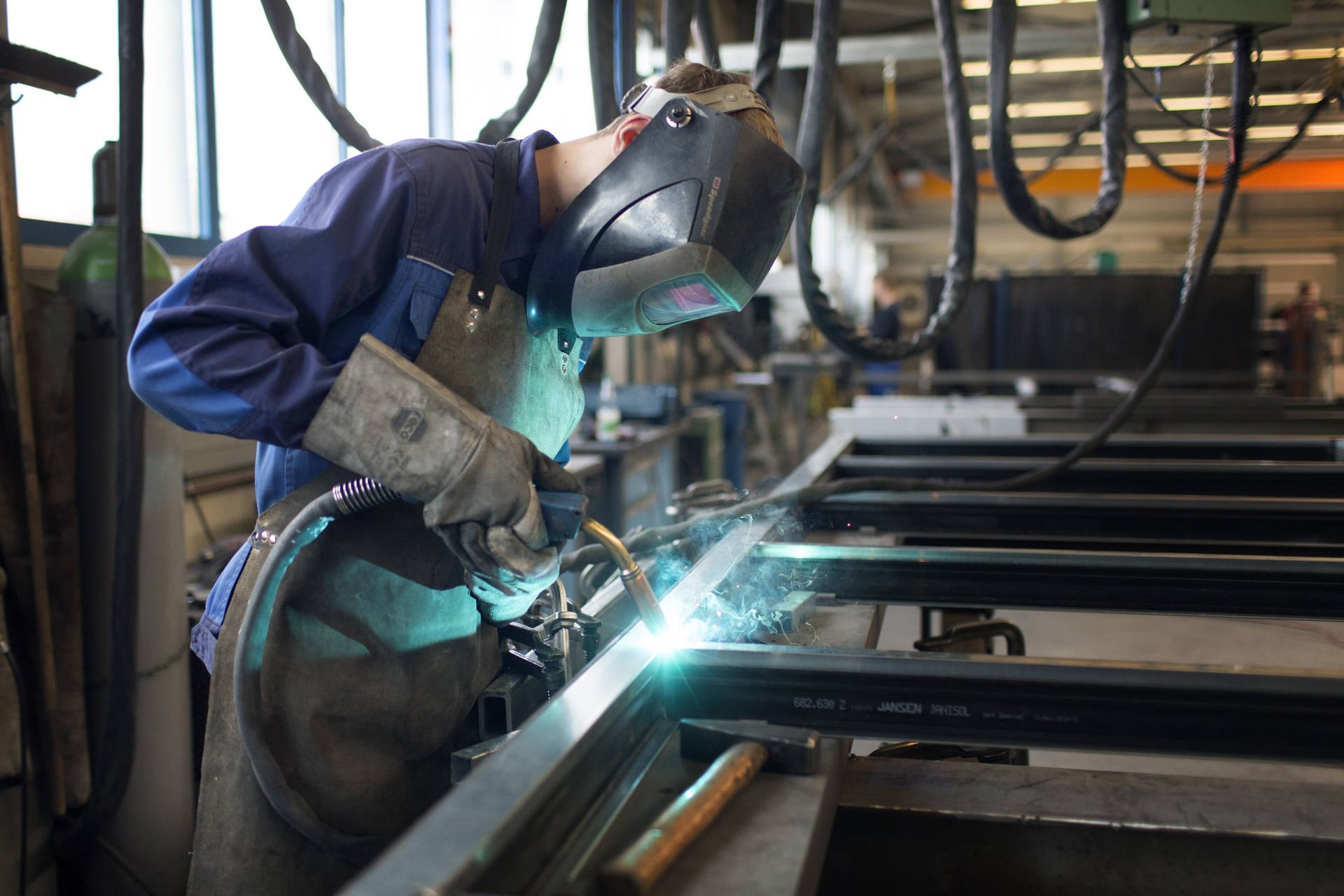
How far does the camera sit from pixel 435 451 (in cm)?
96

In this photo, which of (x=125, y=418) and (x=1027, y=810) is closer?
(x=1027, y=810)

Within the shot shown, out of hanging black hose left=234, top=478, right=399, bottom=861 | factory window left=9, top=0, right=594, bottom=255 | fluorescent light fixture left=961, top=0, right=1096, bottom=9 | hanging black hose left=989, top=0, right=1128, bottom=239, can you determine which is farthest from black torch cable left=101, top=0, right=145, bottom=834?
fluorescent light fixture left=961, top=0, right=1096, bottom=9

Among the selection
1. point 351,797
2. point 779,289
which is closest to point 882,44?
point 779,289

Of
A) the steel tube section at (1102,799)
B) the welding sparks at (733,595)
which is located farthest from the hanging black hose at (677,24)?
the steel tube section at (1102,799)

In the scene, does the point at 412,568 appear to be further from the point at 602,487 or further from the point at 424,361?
the point at 602,487

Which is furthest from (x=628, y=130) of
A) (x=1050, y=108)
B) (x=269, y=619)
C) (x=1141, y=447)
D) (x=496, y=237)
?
(x=1050, y=108)

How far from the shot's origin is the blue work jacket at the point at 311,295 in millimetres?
982

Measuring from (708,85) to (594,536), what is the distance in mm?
601

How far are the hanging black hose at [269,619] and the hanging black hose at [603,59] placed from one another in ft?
3.66

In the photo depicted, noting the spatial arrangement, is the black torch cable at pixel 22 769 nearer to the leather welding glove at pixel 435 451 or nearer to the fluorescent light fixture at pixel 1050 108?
the leather welding glove at pixel 435 451

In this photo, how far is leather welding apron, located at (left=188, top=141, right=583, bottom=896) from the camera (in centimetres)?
113

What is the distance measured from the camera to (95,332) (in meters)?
1.85

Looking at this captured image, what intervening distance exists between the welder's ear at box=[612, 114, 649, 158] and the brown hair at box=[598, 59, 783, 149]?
0.01 meters

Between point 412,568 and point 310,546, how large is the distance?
13cm
